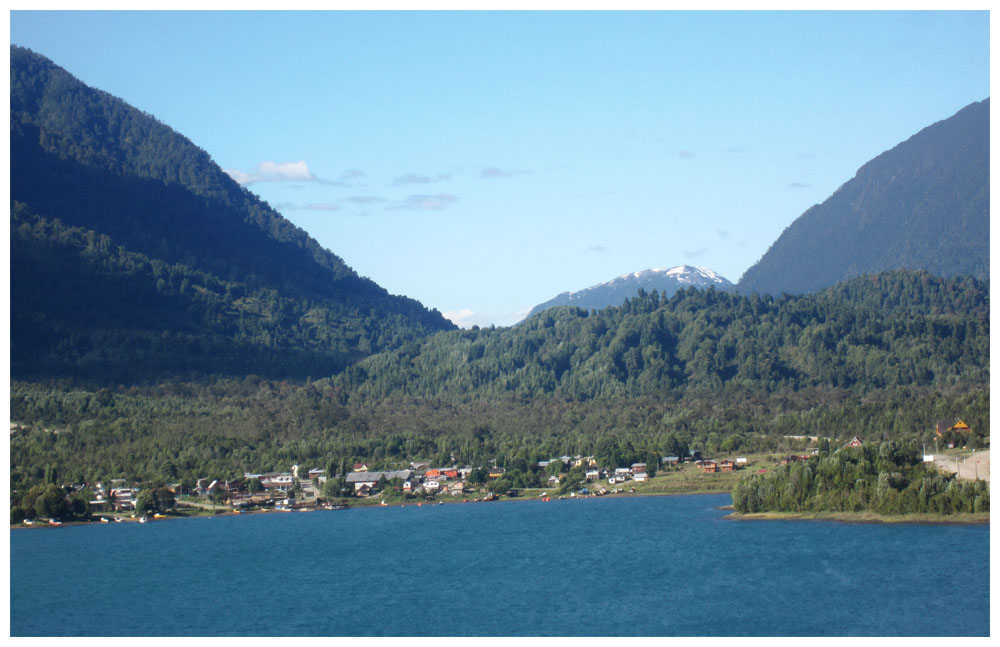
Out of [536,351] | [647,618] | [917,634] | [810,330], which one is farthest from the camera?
[536,351]

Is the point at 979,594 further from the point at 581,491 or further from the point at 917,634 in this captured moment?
the point at 581,491

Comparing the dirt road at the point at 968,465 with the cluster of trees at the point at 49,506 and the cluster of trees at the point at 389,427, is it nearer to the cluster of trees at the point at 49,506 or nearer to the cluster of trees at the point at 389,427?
the cluster of trees at the point at 389,427

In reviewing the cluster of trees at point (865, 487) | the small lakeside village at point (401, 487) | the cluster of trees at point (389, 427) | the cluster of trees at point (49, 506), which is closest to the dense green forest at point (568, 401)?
the cluster of trees at point (389, 427)

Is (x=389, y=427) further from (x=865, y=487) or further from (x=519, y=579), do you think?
(x=519, y=579)

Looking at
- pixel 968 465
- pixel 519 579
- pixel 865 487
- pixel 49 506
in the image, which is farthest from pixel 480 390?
pixel 519 579

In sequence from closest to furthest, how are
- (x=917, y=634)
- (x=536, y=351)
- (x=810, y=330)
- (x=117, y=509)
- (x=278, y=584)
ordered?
(x=917, y=634)
(x=278, y=584)
(x=117, y=509)
(x=810, y=330)
(x=536, y=351)

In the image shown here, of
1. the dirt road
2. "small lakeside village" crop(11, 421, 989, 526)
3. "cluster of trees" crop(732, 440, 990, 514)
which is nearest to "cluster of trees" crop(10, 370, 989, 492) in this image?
"small lakeside village" crop(11, 421, 989, 526)

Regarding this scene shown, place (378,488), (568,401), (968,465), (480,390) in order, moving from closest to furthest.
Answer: (968,465)
(378,488)
(568,401)
(480,390)

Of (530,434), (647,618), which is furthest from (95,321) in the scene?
(647,618)
